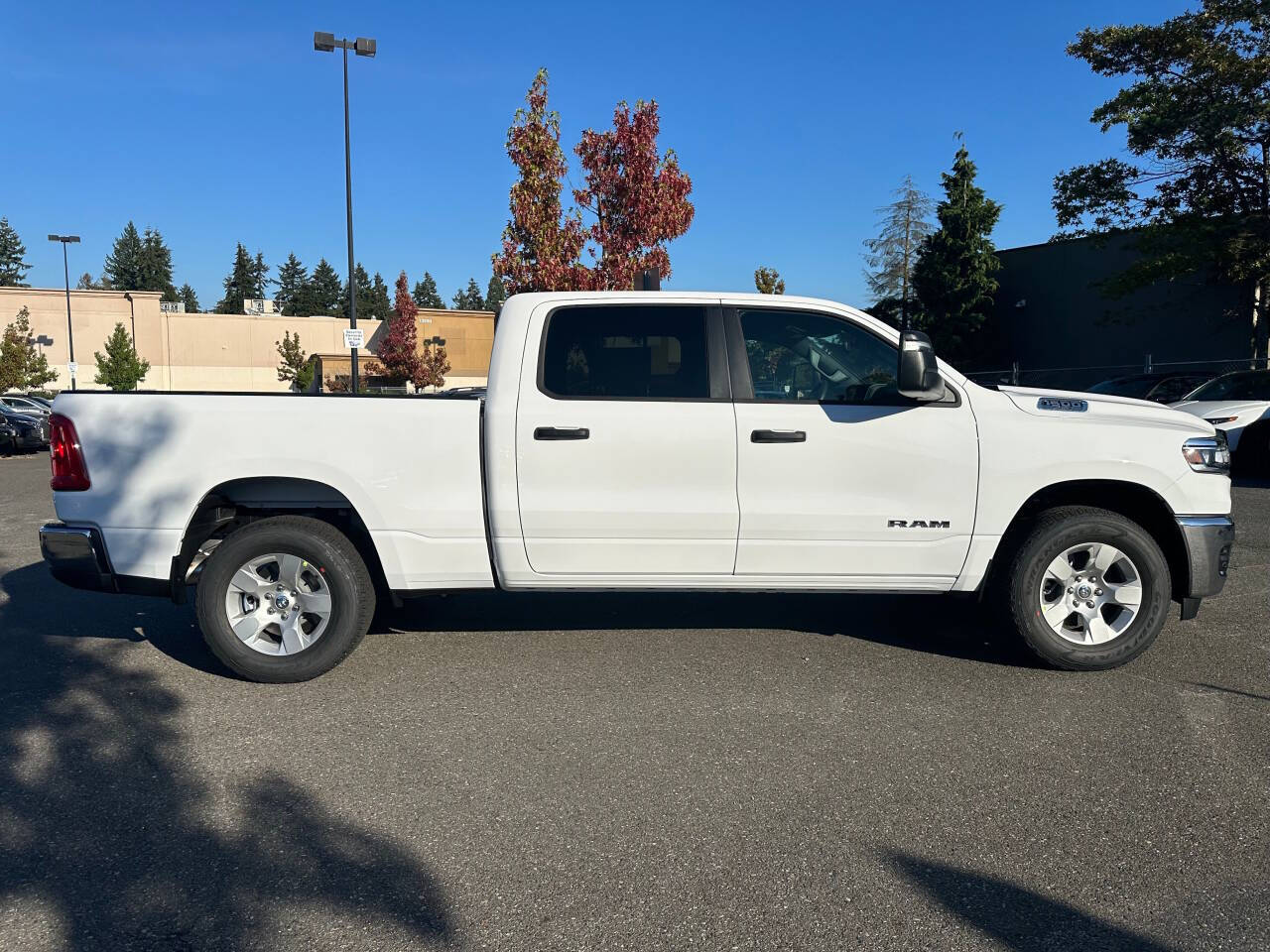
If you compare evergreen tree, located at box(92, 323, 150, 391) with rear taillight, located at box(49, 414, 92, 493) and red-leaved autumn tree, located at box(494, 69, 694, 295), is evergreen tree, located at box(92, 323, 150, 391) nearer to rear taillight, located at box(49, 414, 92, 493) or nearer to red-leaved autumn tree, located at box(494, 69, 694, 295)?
red-leaved autumn tree, located at box(494, 69, 694, 295)

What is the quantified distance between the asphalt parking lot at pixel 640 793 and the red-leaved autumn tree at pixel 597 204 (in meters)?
14.5

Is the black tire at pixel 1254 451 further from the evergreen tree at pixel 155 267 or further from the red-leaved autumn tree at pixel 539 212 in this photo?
the evergreen tree at pixel 155 267

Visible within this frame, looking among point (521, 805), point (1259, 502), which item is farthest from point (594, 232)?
point (521, 805)

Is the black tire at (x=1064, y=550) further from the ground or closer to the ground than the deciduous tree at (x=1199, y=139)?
closer to the ground

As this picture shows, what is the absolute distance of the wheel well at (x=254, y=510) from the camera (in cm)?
489

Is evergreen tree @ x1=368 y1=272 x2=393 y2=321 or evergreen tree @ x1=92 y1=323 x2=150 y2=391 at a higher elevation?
evergreen tree @ x1=368 y1=272 x2=393 y2=321

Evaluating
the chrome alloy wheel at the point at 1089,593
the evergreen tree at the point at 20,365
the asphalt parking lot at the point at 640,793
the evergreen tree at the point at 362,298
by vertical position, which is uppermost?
the evergreen tree at the point at 362,298

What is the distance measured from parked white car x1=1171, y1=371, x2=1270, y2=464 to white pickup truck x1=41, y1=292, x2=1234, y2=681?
9.50 metres

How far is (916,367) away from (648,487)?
4.69ft

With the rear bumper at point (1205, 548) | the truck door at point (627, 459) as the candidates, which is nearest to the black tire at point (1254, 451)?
the rear bumper at point (1205, 548)

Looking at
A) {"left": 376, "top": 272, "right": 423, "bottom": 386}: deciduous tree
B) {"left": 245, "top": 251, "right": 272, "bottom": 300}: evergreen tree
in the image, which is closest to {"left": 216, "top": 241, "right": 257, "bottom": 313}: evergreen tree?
{"left": 245, "top": 251, "right": 272, "bottom": 300}: evergreen tree

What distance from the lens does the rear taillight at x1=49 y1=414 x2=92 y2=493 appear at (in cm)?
474

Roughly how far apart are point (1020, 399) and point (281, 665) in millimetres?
4039

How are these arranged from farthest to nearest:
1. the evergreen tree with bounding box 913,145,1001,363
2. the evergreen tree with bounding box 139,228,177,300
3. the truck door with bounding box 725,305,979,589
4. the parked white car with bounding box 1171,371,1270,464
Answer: the evergreen tree with bounding box 139,228,177,300
the evergreen tree with bounding box 913,145,1001,363
the parked white car with bounding box 1171,371,1270,464
the truck door with bounding box 725,305,979,589
